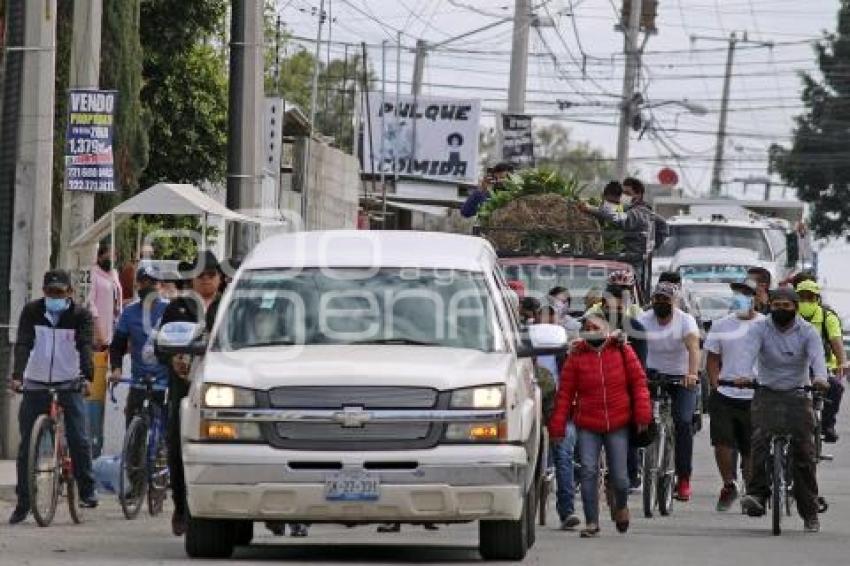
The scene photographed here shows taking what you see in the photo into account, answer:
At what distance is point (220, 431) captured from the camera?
14812mm

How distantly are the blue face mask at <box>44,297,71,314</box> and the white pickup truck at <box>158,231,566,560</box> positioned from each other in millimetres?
3239

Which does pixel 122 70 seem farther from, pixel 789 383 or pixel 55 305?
pixel 789 383

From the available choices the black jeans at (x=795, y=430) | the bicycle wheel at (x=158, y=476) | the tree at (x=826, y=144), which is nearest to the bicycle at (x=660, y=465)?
the black jeans at (x=795, y=430)

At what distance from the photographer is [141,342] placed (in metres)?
20.1

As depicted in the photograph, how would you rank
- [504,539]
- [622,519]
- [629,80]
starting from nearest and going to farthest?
[504,539] → [622,519] → [629,80]

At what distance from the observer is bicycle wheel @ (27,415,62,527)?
18172 millimetres

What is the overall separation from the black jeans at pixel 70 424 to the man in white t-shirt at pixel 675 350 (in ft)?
18.0

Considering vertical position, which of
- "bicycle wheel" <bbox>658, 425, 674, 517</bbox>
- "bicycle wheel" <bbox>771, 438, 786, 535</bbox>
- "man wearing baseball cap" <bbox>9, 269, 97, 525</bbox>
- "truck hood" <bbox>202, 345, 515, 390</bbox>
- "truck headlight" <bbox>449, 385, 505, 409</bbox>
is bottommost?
"bicycle wheel" <bbox>658, 425, 674, 517</bbox>

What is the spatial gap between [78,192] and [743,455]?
747 centimetres

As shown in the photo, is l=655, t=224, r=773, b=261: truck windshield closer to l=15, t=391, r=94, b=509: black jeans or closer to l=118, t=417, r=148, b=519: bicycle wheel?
l=118, t=417, r=148, b=519: bicycle wheel

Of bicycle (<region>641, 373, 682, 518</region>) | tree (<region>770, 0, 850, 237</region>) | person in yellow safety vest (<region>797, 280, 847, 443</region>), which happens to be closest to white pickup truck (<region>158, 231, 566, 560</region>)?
bicycle (<region>641, 373, 682, 518</region>)

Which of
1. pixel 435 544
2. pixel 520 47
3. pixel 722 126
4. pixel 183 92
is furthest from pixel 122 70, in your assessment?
pixel 722 126

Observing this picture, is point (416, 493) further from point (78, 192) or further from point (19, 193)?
point (78, 192)

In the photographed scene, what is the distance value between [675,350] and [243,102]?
804 centimetres
